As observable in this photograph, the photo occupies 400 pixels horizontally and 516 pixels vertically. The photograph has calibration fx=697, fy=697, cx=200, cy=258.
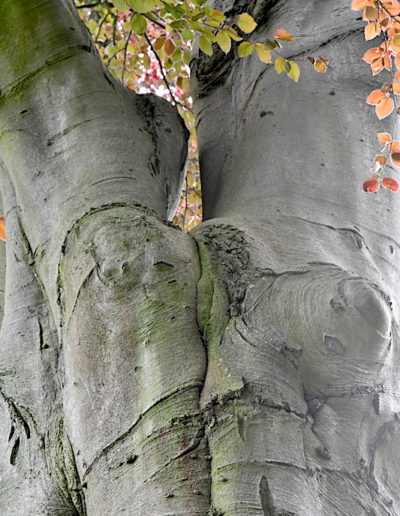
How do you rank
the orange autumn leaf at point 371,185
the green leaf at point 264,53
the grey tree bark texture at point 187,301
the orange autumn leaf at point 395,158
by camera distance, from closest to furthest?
the grey tree bark texture at point 187,301
the orange autumn leaf at point 371,185
the orange autumn leaf at point 395,158
the green leaf at point 264,53

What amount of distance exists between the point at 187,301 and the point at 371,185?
2.42 feet

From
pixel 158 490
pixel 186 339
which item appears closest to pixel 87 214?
pixel 186 339

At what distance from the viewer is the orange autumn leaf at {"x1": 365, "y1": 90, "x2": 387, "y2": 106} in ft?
7.11

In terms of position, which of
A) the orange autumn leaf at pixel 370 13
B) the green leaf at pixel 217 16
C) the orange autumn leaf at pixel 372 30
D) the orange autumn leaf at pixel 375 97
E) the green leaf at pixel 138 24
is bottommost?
the orange autumn leaf at pixel 375 97

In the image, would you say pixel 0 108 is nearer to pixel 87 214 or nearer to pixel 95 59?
pixel 95 59

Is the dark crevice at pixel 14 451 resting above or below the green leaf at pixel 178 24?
below

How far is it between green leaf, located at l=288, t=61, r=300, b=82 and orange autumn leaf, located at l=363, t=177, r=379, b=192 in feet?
1.34

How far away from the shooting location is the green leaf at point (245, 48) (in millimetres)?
2291

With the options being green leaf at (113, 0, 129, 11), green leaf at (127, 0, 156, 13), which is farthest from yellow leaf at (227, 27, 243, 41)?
green leaf at (113, 0, 129, 11)

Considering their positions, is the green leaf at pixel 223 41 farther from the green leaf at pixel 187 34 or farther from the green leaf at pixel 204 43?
the green leaf at pixel 187 34

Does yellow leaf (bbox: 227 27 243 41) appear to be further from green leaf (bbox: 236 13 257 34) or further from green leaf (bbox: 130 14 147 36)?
green leaf (bbox: 130 14 147 36)

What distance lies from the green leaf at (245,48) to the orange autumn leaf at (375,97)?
1.40 feet

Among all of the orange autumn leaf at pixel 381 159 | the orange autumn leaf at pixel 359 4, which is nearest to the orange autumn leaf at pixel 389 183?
the orange autumn leaf at pixel 381 159

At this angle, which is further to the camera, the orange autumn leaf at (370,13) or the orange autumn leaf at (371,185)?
the orange autumn leaf at (370,13)
